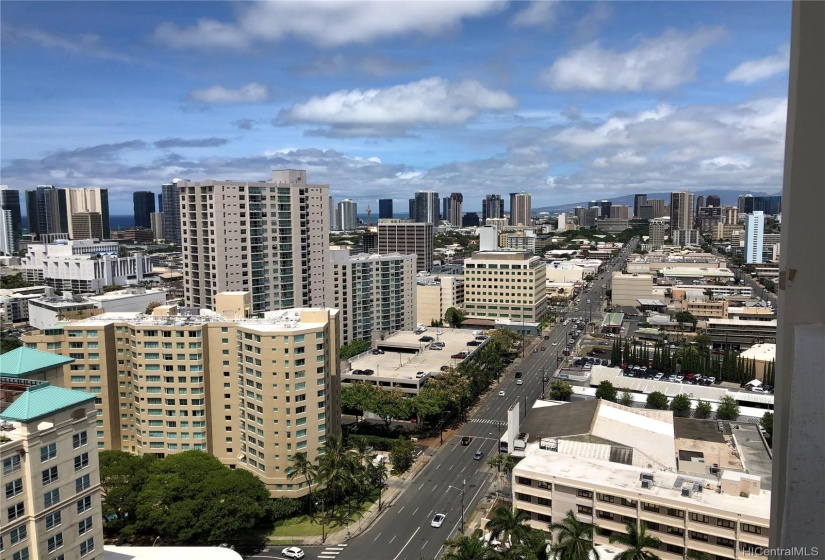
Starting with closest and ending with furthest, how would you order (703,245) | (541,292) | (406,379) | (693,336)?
(406,379) < (693,336) < (541,292) < (703,245)

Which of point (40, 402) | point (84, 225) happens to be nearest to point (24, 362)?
point (40, 402)

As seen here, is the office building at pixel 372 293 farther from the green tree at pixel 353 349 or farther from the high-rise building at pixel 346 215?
the high-rise building at pixel 346 215

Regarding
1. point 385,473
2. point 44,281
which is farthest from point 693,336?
point 44,281

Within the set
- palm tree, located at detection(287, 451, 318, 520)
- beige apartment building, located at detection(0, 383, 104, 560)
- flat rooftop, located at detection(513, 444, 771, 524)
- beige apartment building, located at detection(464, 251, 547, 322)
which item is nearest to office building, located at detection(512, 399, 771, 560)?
flat rooftop, located at detection(513, 444, 771, 524)

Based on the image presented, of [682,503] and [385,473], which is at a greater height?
[682,503]

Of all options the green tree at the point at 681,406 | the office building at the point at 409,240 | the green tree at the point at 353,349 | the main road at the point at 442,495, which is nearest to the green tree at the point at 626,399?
the green tree at the point at 681,406

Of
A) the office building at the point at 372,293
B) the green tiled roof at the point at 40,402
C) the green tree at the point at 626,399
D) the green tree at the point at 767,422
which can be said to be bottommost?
the green tree at the point at 626,399

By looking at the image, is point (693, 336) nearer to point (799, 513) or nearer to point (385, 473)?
point (385, 473)
